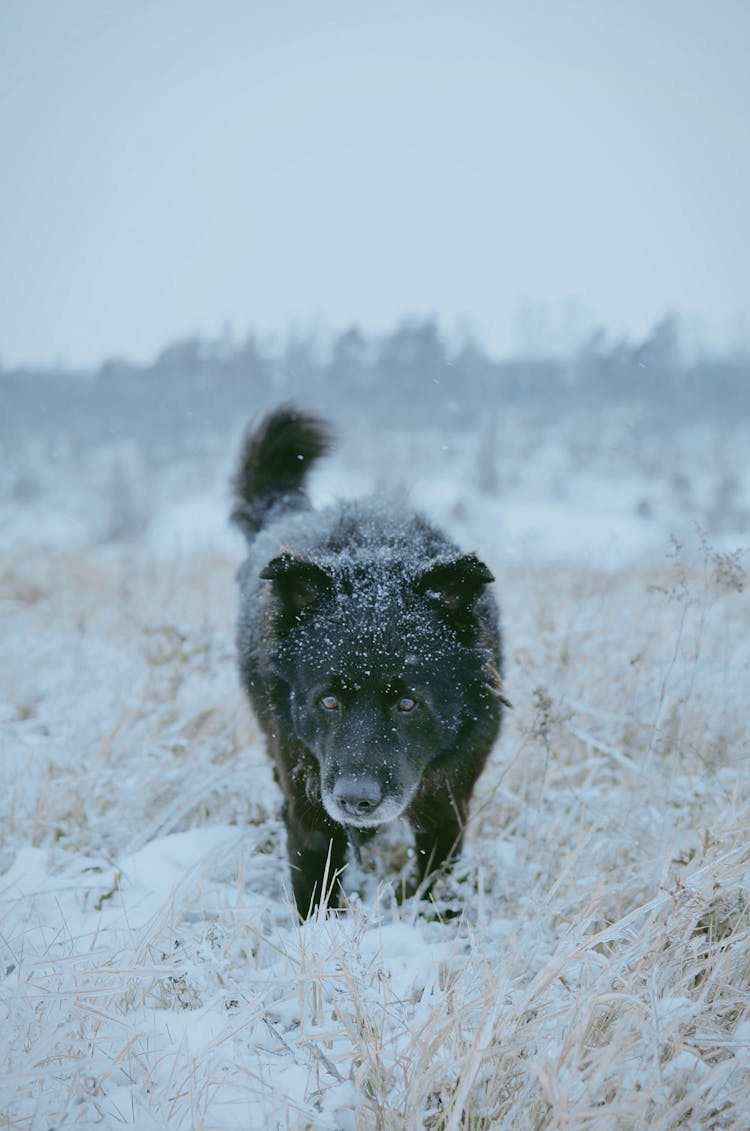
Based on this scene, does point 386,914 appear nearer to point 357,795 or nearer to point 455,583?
point 357,795

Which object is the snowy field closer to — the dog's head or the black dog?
the black dog

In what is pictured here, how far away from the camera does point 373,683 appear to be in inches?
104

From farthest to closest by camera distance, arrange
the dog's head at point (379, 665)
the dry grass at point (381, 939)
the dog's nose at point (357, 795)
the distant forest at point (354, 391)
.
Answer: the distant forest at point (354, 391) → the dog's head at point (379, 665) → the dog's nose at point (357, 795) → the dry grass at point (381, 939)

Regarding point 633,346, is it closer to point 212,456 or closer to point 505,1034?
point 212,456

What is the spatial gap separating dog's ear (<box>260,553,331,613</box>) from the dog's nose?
0.79 metres

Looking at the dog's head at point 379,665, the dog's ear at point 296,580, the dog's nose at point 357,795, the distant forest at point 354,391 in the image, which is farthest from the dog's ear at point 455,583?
the distant forest at point 354,391

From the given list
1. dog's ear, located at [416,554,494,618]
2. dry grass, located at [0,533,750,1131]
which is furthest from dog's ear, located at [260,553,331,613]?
dry grass, located at [0,533,750,1131]

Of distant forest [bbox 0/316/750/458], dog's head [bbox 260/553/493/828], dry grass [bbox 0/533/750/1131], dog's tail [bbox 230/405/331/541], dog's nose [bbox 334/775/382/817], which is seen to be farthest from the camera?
distant forest [bbox 0/316/750/458]

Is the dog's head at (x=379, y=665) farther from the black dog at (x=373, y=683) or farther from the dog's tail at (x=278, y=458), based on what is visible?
the dog's tail at (x=278, y=458)

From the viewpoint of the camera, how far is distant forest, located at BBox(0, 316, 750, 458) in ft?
138

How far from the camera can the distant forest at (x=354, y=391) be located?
4206 centimetres

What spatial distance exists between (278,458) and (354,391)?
40990 mm

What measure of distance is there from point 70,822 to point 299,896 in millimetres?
1309

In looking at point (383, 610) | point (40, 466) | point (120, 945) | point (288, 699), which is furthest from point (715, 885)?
point (40, 466)
